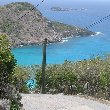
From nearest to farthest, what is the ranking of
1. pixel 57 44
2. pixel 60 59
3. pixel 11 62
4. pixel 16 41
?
pixel 11 62
pixel 60 59
pixel 16 41
pixel 57 44

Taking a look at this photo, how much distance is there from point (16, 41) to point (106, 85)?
89807 mm

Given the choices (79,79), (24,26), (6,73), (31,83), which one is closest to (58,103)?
(6,73)

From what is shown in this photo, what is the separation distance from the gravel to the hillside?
89.3 m

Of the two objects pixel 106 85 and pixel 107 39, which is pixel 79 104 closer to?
pixel 106 85

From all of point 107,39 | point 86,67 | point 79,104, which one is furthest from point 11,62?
point 107,39

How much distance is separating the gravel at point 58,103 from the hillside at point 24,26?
89293 millimetres

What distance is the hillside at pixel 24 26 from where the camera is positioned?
11419 cm

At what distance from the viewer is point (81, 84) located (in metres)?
26.8

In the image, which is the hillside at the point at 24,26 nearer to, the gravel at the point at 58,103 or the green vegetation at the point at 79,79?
the green vegetation at the point at 79,79

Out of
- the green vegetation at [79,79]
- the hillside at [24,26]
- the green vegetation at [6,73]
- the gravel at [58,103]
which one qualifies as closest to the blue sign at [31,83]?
the green vegetation at [79,79]

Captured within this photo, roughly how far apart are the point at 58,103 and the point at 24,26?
331 ft

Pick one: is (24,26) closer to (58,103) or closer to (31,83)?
(31,83)

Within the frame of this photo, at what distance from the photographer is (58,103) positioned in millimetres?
19844

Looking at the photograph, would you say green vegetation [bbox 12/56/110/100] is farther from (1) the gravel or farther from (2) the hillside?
(2) the hillside
